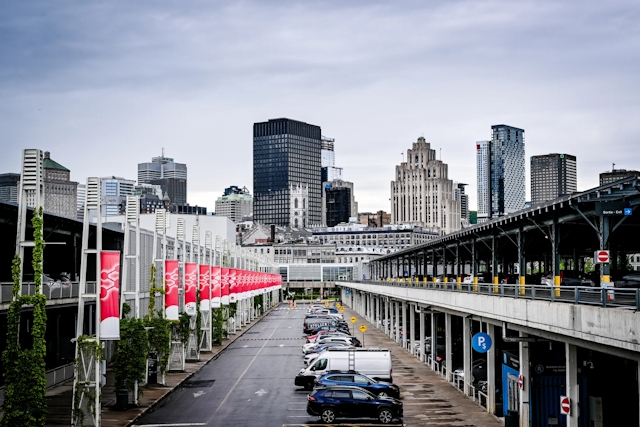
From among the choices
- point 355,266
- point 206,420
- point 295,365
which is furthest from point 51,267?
point 355,266

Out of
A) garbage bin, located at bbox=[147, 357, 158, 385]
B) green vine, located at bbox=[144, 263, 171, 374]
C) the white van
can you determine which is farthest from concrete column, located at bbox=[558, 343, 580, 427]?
garbage bin, located at bbox=[147, 357, 158, 385]

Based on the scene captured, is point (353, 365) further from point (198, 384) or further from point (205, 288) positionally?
point (205, 288)

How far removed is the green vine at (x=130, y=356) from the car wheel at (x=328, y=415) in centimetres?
899

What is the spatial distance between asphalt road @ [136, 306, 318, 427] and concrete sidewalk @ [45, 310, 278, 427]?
0.52 m

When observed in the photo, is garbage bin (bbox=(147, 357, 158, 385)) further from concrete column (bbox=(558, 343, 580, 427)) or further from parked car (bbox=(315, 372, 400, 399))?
concrete column (bbox=(558, 343, 580, 427))

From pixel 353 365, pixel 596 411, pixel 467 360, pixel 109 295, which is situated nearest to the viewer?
pixel 596 411

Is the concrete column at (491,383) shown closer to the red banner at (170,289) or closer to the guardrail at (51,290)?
the red banner at (170,289)

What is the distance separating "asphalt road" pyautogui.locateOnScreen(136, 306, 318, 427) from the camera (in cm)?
3438

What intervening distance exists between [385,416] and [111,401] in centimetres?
1377

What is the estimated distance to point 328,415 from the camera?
111 ft

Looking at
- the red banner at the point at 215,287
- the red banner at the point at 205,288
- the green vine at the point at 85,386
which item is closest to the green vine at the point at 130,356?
the green vine at the point at 85,386

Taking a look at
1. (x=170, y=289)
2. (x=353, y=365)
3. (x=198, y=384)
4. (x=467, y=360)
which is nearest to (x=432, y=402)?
(x=467, y=360)

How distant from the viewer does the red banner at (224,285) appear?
69.1 meters

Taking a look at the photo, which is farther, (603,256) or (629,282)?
(629,282)
